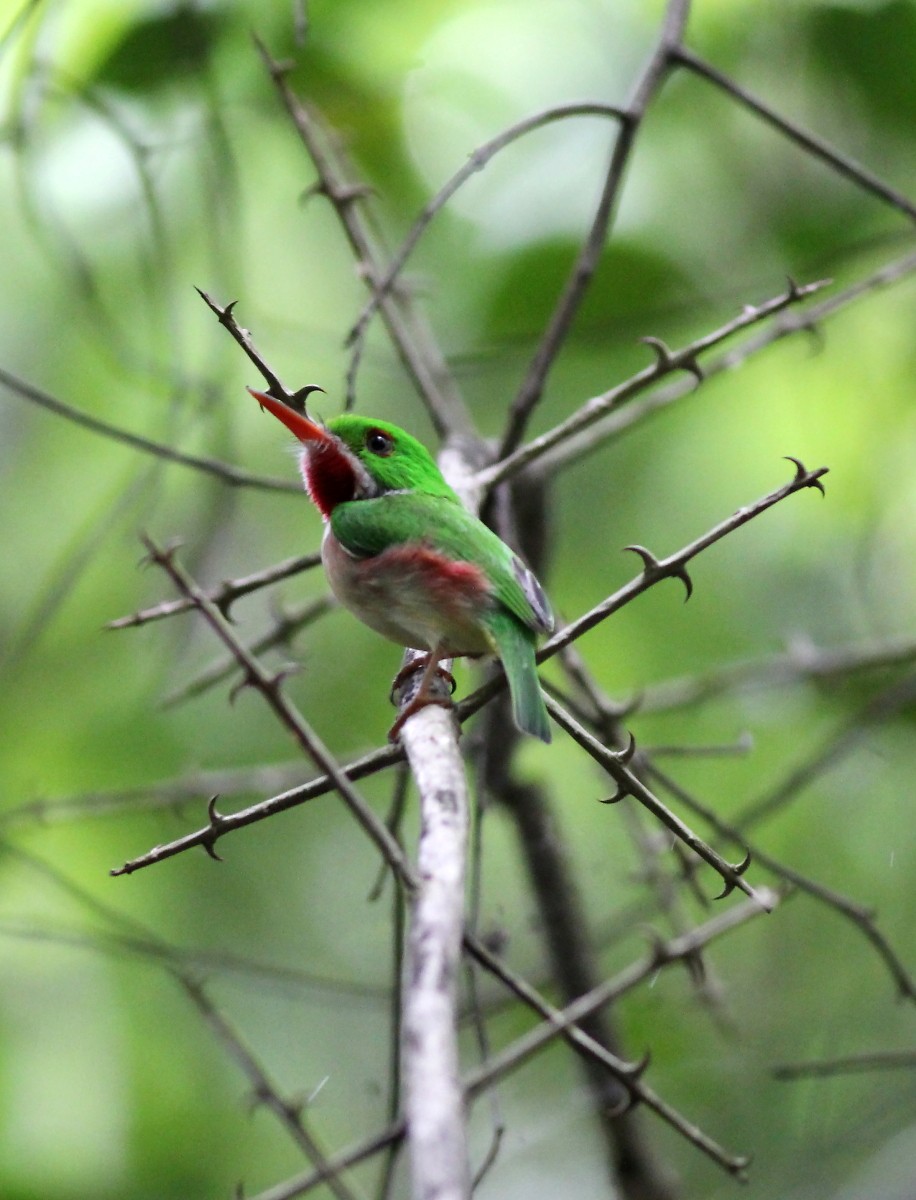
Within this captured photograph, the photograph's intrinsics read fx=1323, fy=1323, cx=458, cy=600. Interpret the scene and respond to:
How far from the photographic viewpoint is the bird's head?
3.16 metres

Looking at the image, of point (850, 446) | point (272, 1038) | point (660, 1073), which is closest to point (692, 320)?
point (850, 446)

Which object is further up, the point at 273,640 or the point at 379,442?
the point at 379,442

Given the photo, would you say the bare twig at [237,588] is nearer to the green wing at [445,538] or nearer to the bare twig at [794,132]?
the green wing at [445,538]

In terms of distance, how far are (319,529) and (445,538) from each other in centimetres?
365

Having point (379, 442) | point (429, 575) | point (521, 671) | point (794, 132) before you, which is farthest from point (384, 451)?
point (794, 132)

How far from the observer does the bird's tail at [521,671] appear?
2405mm

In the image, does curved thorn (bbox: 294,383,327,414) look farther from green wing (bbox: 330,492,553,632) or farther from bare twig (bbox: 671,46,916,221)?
bare twig (bbox: 671,46,916,221)

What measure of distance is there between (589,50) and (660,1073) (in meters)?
4.79

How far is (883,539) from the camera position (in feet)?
19.7

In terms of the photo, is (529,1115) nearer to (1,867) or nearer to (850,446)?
(1,867)

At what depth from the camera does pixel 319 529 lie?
255 inches

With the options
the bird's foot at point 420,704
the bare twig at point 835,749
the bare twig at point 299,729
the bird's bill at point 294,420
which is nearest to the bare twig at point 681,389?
the bird's bill at point 294,420

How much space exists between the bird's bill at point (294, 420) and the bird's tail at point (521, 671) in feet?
1.94

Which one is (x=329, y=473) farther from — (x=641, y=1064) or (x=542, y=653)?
(x=641, y=1064)
